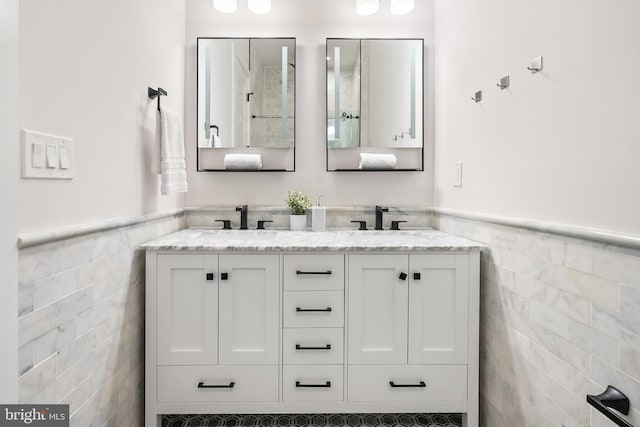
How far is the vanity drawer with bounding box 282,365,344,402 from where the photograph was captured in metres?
1.56

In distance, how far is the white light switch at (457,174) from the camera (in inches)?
73.5

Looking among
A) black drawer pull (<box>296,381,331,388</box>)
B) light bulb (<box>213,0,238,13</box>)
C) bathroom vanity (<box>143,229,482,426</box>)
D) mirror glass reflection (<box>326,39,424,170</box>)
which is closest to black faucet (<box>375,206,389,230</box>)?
mirror glass reflection (<box>326,39,424,170</box>)

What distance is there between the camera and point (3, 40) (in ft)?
2.67

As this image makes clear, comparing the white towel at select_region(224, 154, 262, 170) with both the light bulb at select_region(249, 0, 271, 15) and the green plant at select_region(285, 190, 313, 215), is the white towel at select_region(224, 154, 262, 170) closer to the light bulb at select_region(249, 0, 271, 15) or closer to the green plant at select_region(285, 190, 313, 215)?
the green plant at select_region(285, 190, 313, 215)

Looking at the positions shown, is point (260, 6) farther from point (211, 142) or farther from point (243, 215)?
point (243, 215)

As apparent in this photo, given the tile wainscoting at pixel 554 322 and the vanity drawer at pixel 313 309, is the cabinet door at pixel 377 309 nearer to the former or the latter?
the vanity drawer at pixel 313 309

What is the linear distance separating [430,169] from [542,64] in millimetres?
1043

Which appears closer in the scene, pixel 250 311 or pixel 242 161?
pixel 250 311

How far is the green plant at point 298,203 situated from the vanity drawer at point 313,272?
1.94ft

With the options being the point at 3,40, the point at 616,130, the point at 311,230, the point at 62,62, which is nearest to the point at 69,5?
the point at 62,62

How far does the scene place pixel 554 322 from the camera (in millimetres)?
1180

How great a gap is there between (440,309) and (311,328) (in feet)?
1.88

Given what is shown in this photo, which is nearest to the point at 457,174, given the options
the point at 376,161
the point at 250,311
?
the point at 376,161

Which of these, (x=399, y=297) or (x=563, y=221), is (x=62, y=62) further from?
(x=563, y=221)
